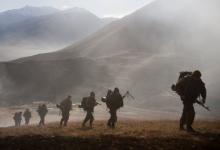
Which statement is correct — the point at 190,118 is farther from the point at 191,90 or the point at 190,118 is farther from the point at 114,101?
the point at 114,101

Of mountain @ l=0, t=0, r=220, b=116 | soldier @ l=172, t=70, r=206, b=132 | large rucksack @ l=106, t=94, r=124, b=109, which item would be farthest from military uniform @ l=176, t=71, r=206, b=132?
mountain @ l=0, t=0, r=220, b=116

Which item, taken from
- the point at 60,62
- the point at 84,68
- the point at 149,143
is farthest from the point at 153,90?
the point at 149,143

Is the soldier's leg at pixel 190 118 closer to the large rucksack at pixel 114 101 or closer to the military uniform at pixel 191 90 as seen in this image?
the military uniform at pixel 191 90

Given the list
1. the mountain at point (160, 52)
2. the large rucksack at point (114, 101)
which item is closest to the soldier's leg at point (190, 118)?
the large rucksack at point (114, 101)

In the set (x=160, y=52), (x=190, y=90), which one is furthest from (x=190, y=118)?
(x=160, y=52)

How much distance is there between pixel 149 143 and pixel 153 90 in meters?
86.4

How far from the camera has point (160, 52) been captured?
142m

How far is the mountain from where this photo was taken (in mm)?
97875

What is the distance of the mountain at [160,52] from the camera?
97.9m

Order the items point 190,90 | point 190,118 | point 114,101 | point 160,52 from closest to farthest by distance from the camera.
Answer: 1. point 190,118
2. point 190,90
3. point 114,101
4. point 160,52

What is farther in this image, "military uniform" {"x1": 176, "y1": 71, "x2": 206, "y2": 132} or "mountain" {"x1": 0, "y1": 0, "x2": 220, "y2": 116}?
"mountain" {"x1": 0, "y1": 0, "x2": 220, "y2": 116}

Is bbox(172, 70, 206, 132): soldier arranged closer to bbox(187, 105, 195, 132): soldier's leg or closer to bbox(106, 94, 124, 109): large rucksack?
bbox(187, 105, 195, 132): soldier's leg

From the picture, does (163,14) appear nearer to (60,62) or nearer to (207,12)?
(207,12)

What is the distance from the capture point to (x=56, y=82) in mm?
106812
